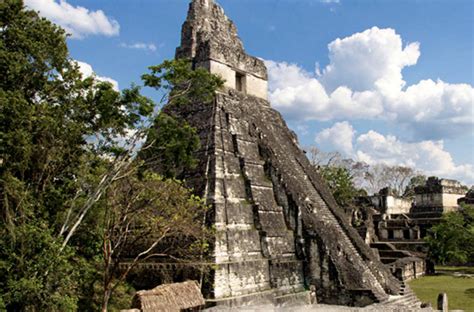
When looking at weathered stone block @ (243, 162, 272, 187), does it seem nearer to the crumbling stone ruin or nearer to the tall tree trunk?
the tall tree trunk

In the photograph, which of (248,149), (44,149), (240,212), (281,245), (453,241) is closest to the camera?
(44,149)

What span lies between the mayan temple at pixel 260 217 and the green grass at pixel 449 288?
2230mm

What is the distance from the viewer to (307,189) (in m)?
14.2

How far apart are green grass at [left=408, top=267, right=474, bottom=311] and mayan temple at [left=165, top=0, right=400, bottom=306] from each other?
2.23 metres

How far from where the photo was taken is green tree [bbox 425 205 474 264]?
22.5 m

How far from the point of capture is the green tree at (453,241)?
2250 cm

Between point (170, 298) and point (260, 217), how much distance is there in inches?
138

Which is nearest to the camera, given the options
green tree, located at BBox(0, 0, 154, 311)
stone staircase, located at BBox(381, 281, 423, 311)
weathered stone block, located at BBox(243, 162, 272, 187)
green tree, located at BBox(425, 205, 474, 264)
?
green tree, located at BBox(0, 0, 154, 311)

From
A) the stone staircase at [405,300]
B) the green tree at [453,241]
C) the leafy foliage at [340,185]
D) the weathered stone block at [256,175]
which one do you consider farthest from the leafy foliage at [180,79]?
the leafy foliage at [340,185]

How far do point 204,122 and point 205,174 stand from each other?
1821 millimetres

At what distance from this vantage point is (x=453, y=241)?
900 inches

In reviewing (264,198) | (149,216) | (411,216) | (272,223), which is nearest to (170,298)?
(149,216)

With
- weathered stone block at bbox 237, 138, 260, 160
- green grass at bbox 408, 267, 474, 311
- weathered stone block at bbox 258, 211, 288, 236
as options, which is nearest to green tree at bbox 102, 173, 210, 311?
weathered stone block at bbox 258, 211, 288, 236

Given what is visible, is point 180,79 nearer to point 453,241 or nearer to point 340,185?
point 453,241
